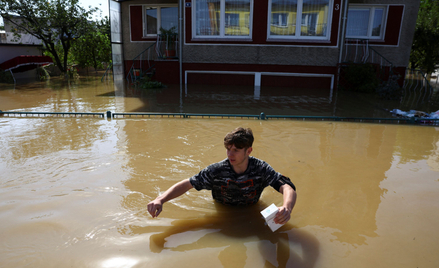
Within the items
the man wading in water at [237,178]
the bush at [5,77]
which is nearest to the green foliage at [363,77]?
the man wading in water at [237,178]

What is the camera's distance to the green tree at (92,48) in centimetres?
1869

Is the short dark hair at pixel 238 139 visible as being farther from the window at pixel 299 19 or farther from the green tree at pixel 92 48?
the green tree at pixel 92 48

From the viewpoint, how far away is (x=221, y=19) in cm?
1267

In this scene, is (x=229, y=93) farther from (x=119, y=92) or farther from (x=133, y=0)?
(x=133, y=0)

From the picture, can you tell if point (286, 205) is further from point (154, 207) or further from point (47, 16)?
point (47, 16)

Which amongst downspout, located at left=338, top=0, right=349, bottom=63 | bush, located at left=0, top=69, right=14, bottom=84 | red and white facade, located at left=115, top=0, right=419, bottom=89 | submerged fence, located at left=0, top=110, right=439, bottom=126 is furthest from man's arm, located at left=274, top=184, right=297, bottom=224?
bush, located at left=0, top=69, right=14, bottom=84

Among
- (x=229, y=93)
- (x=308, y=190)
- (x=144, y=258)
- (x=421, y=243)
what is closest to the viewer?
(x=144, y=258)

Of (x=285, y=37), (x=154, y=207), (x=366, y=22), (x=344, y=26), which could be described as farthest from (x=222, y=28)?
(x=154, y=207)

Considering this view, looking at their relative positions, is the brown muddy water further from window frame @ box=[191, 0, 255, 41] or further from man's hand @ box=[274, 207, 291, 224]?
window frame @ box=[191, 0, 255, 41]

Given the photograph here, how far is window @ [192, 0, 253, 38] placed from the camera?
41.4 ft

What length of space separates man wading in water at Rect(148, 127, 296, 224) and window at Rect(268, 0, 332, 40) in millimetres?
10749

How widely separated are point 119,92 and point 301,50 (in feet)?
23.3

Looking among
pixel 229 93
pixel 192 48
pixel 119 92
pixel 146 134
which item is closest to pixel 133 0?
pixel 192 48

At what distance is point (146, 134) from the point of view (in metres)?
5.56
